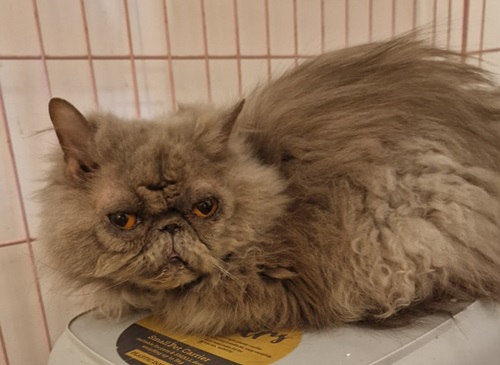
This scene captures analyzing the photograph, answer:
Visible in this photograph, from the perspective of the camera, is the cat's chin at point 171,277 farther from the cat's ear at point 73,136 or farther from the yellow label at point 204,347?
the cat's ear at point 73,136

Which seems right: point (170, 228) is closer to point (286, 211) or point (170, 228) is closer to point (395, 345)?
point (286, 211)

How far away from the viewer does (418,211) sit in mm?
848

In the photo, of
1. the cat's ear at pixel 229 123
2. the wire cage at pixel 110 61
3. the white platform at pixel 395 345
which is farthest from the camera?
the wire cage at pixel 110 61

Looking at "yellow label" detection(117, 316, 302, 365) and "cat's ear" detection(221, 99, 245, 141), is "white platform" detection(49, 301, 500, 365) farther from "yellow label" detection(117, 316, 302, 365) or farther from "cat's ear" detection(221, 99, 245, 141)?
"cat's ear" detection(221, 99, 245, 141)

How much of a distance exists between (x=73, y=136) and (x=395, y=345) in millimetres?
643

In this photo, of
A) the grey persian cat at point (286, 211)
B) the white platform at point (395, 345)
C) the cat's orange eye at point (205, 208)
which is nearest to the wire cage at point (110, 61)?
the grey persian cat at point (286, 211)

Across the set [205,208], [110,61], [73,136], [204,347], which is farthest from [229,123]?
[110,61]

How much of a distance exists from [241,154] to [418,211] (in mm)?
352

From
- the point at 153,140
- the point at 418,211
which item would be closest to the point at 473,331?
the point at 418,211

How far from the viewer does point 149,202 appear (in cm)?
75

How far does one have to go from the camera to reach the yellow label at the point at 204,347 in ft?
2.41

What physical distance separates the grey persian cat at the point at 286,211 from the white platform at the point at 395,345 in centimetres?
4

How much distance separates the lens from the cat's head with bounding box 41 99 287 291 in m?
0.76

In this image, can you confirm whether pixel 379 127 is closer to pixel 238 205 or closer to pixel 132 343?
pixel 238 205
